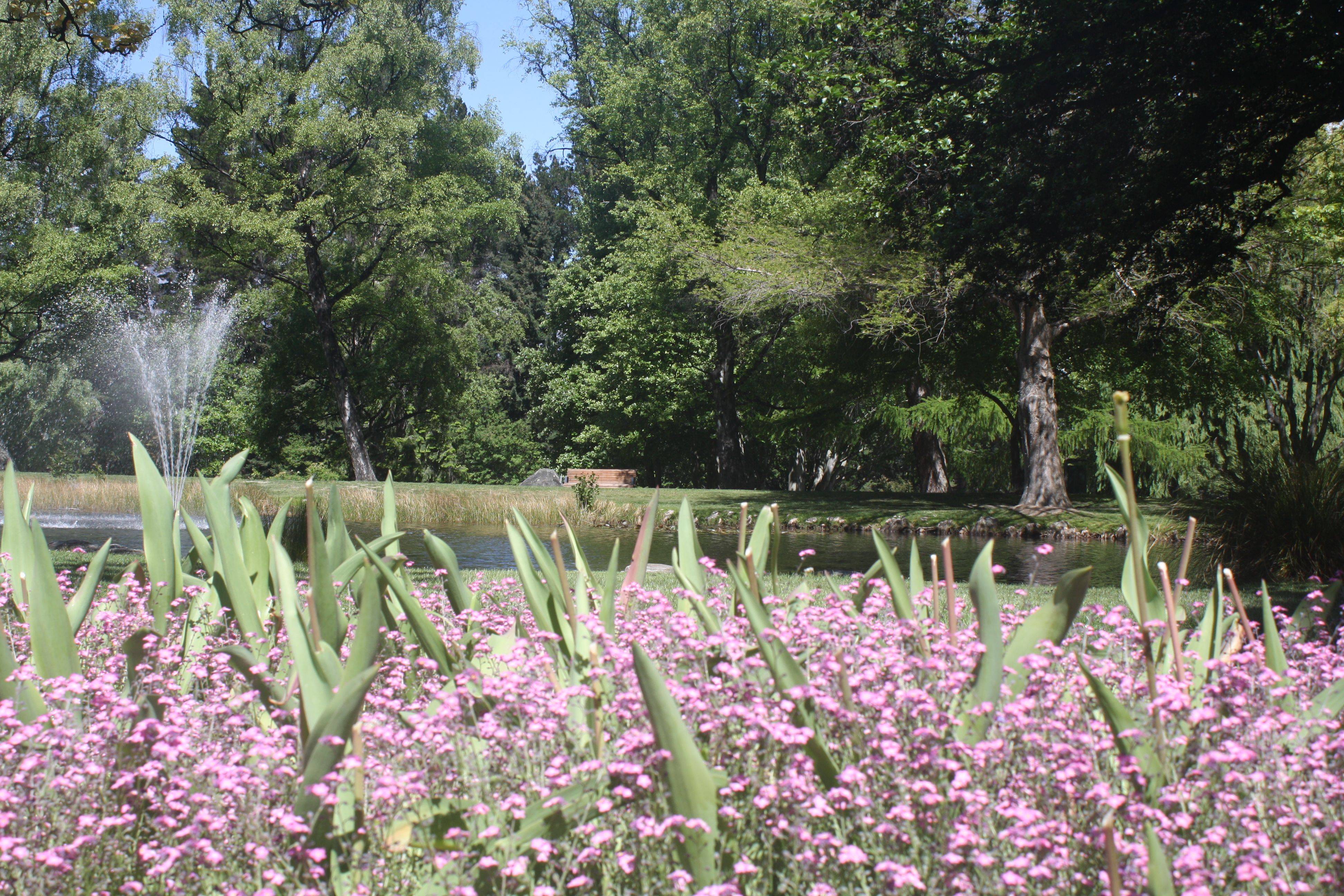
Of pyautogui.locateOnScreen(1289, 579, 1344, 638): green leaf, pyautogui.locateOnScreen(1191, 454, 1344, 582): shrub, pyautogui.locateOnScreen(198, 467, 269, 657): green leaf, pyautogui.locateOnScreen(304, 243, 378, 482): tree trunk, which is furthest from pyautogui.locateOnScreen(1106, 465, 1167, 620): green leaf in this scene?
pyautogui.locateOnScreen(304, 243, 378, 482): tree trunk

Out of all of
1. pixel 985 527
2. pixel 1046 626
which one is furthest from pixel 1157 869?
pixel 985 527

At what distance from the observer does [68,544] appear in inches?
409

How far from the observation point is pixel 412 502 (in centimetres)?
2014

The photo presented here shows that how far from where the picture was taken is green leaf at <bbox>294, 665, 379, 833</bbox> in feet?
6.14

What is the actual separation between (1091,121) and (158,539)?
32.0 feet

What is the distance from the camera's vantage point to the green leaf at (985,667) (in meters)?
2.24

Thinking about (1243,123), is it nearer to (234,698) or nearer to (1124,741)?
(1124,741)

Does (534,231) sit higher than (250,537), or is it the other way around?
(534,231)

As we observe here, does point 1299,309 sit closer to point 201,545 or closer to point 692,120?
point 692,120

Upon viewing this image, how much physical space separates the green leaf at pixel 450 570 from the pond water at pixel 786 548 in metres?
6.55

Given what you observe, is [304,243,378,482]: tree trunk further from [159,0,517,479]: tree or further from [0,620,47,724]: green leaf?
[0,620,47,724]: green leaf

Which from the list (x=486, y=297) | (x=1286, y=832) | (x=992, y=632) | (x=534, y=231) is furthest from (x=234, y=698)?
(x=534, y=231)

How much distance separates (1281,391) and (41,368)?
34977 millimetres

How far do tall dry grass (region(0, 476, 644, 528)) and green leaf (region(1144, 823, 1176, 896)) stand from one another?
1722 centimetres
